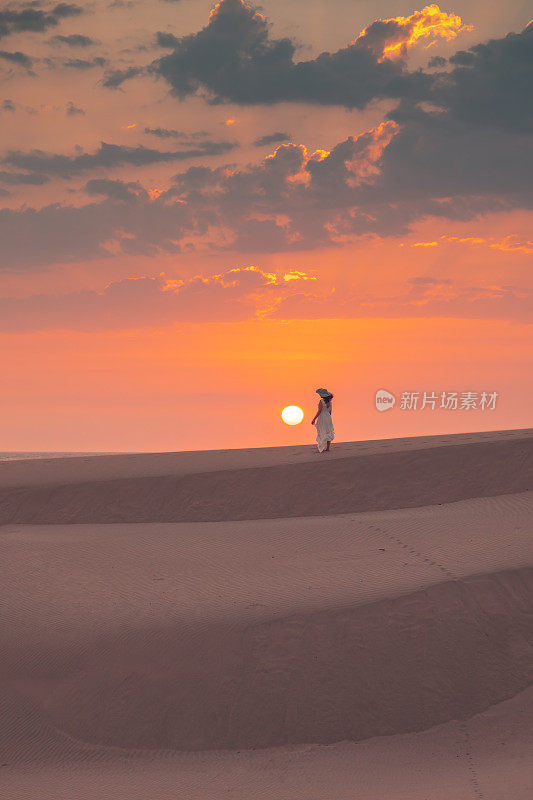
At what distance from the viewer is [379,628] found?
1011 cm

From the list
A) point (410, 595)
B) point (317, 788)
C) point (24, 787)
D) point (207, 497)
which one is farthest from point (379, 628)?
point (207, 497)

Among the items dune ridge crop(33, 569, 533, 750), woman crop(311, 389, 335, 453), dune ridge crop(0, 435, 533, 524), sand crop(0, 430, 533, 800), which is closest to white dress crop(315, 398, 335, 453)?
woman crop(311, 389, 335, 453)

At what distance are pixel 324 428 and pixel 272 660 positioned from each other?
14.0 m

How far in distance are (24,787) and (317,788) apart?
8.59 ft

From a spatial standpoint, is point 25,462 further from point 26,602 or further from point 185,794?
point 185,794

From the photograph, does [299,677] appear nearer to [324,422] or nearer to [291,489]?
[291,489]

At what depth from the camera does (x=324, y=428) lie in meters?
23.3

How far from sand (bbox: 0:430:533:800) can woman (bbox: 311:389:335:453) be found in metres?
6.58

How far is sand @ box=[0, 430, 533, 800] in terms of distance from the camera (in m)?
8.14

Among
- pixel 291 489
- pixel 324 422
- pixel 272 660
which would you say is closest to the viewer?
pixel 272 660

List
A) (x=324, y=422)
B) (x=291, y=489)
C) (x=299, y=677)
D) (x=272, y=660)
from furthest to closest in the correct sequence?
(x=324, y=422), (x=291, y=489), (x=272, y=660), (x=299, y=677)

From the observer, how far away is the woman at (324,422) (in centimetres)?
2173

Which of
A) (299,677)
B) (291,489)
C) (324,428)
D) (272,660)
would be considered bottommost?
(299,677)

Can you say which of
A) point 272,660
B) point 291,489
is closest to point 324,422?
point 291,489
